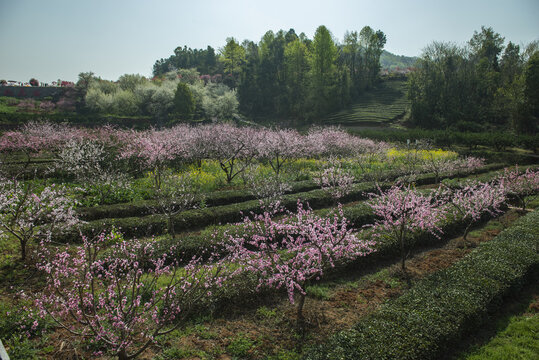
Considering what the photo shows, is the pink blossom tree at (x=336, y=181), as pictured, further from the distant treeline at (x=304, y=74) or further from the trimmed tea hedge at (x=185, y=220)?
the distant treeline at (x=304, y=74)

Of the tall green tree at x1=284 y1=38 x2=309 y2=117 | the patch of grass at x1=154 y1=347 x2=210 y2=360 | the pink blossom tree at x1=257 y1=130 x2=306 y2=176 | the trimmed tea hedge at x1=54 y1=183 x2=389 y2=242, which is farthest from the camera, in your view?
the tall green tree at x1=284 y1=38 x2=309 y2=117

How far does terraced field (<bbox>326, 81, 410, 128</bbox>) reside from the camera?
4884 cm

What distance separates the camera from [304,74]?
57.2 m

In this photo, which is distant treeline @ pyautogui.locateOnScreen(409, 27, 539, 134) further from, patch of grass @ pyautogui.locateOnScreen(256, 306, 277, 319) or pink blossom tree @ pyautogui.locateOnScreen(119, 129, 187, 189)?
patch of grass @ pyautogui.locateOnScreen(256, 306, 277, 319)

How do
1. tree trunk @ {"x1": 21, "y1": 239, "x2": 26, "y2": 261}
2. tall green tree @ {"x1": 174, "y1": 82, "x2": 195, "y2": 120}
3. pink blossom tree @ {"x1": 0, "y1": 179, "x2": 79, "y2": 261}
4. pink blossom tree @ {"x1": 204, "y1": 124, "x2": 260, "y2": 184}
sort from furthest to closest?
tall green tree @ {"x1": 174, "y1": 82, "x2": 195, "y2": 120}, pink blossom tree @ {"x1": 204, "y1": 124, "x2": 260, "y2": 184}, tree trunk @ {"x1": 21, "y1": 239, "x2": 26, "y2": 261}, pink blossom tree @ {"x1": 0, "y1": 179, "x2": 79, "y2": 261}

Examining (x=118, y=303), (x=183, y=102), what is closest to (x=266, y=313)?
(x=118, y=303)

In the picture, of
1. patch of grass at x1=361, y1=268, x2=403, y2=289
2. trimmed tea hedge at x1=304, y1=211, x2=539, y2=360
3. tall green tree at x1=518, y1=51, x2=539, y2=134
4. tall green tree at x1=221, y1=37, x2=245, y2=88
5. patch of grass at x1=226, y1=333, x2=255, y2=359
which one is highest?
tall green tree at x1=221, y1=37, x2=245, y2=88

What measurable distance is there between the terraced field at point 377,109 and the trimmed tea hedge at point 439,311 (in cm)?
4274

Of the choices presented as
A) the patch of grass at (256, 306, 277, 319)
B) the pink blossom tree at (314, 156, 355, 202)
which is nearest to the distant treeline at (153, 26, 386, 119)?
the pink blossom tree at (314, 156, 355, 202)

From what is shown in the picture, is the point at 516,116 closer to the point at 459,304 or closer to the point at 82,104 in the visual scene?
the point at 459,304

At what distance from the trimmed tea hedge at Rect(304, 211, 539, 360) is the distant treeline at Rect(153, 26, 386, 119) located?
46447 mm

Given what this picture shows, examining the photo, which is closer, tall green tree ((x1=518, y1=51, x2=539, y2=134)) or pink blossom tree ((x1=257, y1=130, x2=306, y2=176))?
pink blossom tree ((x1=257, y1=130, x2=306, y2=176))

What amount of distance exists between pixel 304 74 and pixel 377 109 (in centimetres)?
1641

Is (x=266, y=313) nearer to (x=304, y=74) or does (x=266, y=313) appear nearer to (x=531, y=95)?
(x=531, y=95)
